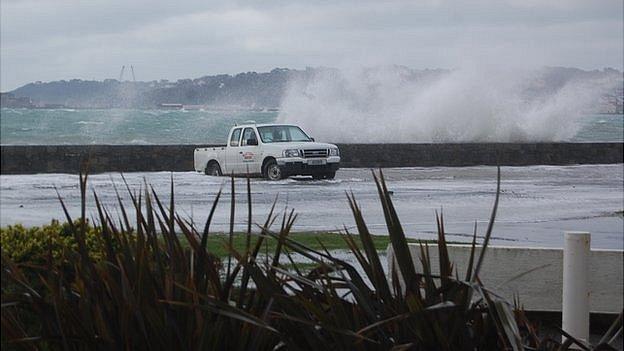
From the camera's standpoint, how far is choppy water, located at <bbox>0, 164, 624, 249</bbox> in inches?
600

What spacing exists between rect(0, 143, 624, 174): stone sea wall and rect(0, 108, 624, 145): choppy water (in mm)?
17822

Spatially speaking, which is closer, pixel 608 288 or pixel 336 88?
pixel 608 288

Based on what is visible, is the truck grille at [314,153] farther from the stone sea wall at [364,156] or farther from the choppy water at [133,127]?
the choppy water at [133,127]

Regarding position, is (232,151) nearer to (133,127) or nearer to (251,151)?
(251,151)

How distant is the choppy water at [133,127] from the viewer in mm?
57219

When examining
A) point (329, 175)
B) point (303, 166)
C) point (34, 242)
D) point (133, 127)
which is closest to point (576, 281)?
point (34, 242)

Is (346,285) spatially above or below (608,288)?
above

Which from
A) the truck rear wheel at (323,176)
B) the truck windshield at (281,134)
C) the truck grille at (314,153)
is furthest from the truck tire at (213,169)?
the truck rear wheel at (323,176)

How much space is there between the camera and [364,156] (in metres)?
29.8

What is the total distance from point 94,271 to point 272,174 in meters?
22.5

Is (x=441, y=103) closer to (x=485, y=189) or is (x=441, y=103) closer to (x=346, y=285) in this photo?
(x=485, y=189)

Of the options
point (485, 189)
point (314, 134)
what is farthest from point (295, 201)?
point (314, 134)

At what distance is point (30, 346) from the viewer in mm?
3410

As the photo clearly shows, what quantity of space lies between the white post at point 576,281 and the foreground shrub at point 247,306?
1965 mm
